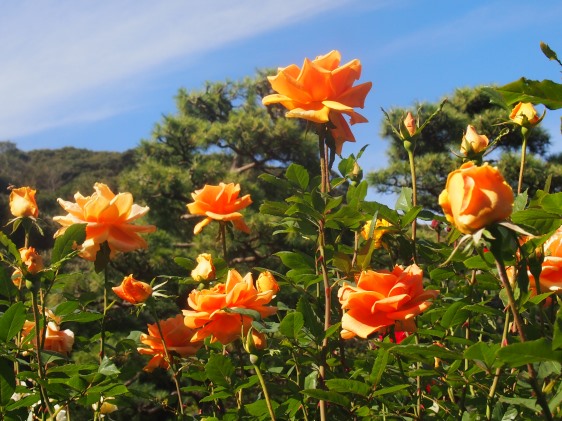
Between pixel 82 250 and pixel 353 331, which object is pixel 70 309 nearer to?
pixel 82 250

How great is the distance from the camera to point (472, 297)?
2.34ft

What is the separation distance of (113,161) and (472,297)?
37.7 ft

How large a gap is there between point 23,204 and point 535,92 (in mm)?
681

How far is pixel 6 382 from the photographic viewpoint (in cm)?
60

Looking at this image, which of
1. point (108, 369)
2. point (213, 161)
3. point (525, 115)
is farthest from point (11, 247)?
point (213, 161)

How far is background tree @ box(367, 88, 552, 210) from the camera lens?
198 inches

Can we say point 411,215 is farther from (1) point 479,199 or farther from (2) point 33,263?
(2) point 33,263

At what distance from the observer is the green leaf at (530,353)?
1.16 feet

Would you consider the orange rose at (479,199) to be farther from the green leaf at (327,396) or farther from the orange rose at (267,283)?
the orange rose at (267,283)

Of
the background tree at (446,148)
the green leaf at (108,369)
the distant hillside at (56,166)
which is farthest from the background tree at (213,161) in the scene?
the green leaf at (108,369)

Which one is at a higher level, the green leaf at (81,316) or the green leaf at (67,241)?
the green leaf at (67,241)

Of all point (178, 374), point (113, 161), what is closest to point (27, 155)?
point (113, 161)

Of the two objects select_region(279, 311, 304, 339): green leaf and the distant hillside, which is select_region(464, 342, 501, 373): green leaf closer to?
select_region(279, 311, 304, 339): green leaf

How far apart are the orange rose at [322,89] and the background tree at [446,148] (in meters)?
4.19
